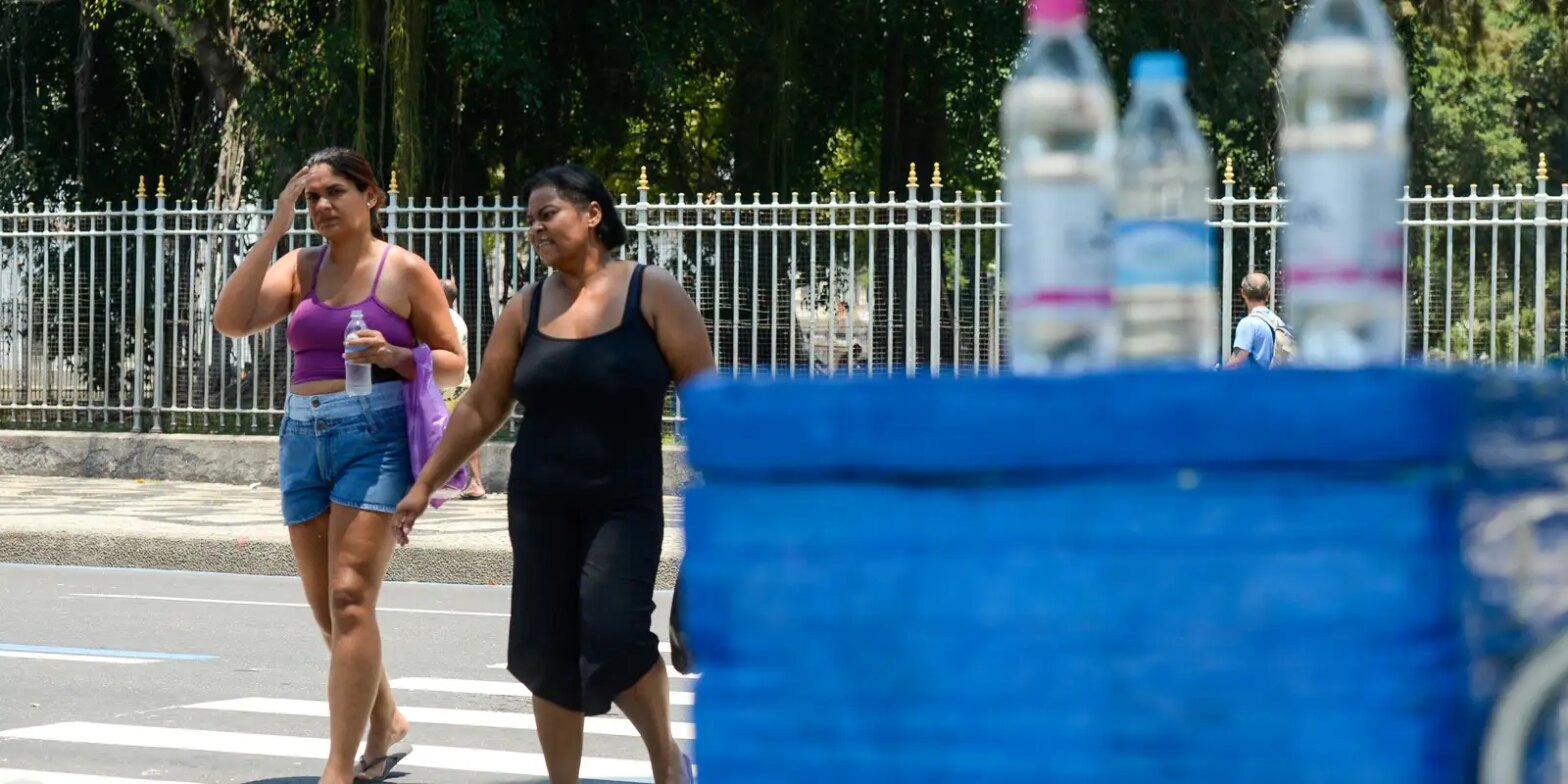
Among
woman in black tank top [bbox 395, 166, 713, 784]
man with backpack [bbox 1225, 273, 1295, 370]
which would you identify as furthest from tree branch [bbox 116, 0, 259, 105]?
woman in black tank top [bbox 395, 166, 713, 784]

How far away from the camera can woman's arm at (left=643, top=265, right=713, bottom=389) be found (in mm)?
4910

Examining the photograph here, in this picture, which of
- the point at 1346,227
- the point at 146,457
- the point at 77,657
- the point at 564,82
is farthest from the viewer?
the point at 564,82

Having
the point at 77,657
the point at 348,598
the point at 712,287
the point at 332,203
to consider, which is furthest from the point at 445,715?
the point at 712,287

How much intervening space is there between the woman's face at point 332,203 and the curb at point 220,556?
6.19 meters

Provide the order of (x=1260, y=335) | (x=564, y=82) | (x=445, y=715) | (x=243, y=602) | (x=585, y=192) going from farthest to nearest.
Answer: (x=564, y=82)
(x=1260, y=335)
(x=243, y=602)
(x=445, y=715)
(x=585, y=192)

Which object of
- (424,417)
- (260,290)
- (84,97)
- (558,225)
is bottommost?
(424,417)

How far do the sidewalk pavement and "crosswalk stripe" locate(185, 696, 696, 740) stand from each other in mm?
3912

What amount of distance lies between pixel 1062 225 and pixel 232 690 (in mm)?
6394

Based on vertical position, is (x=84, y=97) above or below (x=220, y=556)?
above

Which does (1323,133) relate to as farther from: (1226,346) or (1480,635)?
(1226,346)

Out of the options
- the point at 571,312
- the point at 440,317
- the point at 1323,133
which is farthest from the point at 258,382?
the point at 1323,133

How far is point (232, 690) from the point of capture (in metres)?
7.89

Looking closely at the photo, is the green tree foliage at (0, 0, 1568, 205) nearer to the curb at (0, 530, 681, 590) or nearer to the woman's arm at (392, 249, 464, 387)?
the curb at (0, 530, 681, 590)

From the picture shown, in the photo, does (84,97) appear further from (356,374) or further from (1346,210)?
(1346,210)
